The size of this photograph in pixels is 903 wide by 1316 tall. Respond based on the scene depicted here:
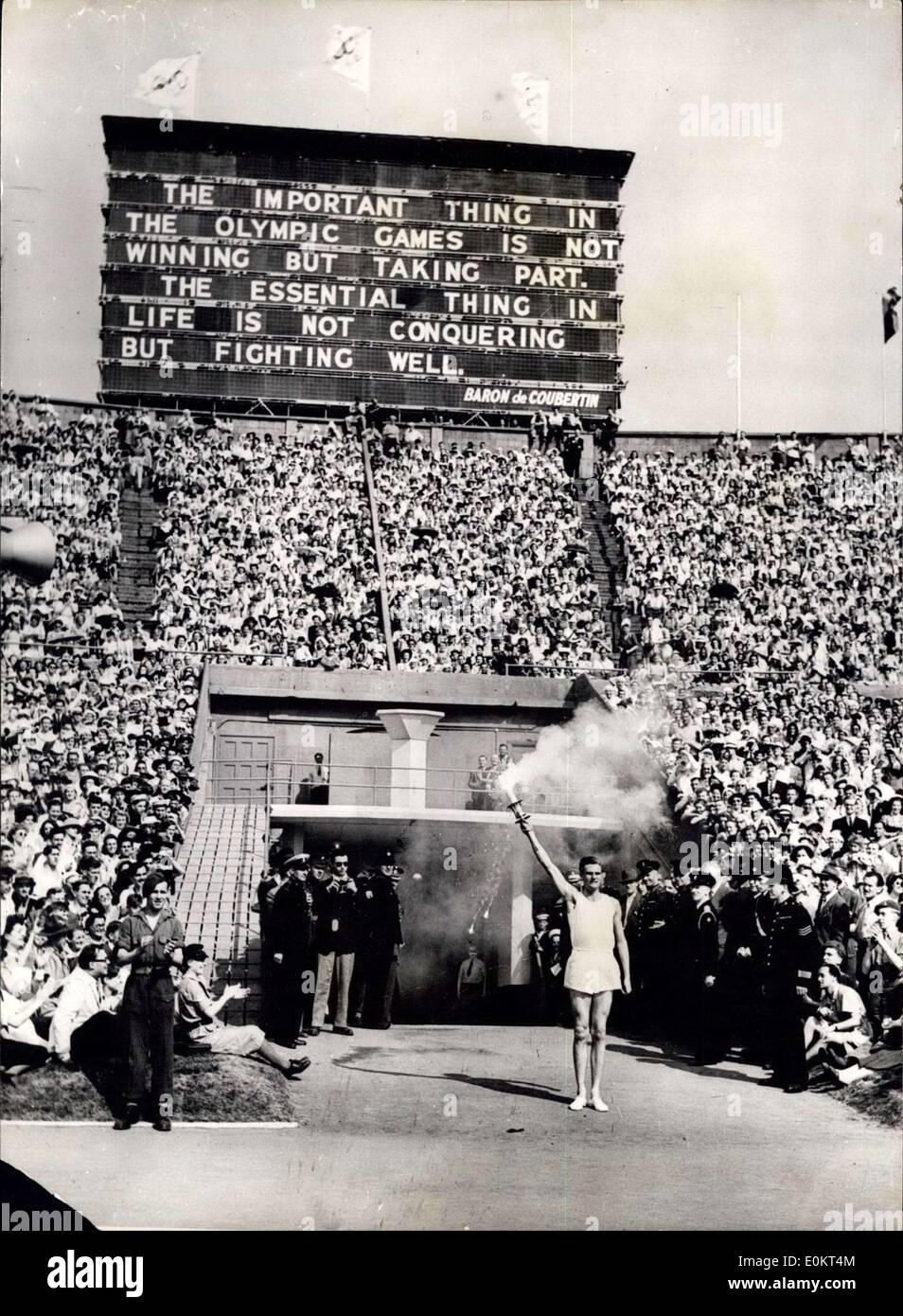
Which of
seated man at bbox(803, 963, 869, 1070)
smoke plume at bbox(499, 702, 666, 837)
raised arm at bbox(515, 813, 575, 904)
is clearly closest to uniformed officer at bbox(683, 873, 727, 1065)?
seated man at bbox(803, 963, 869, 1070)

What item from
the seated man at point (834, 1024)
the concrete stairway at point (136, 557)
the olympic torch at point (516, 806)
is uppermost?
the concrete stairway at point (136, 557)

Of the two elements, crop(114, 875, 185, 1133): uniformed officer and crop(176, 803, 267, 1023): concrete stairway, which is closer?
crop(114, 875, 185, 1133): uniformed officer

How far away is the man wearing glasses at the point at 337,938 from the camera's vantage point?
10.1m

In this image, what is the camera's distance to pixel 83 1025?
9461mm

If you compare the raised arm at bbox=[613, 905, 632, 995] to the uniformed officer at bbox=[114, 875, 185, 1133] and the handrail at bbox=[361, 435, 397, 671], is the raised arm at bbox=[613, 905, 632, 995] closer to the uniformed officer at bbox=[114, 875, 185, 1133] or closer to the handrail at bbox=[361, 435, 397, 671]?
the uniformed officer at bbox=[114, 875, 185, 1133]

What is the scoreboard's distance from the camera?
14656 millimetres

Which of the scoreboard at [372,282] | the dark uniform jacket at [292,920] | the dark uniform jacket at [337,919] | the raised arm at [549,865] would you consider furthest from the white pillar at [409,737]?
the scoreboard at [372,282]

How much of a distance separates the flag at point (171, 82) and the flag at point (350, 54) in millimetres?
1070

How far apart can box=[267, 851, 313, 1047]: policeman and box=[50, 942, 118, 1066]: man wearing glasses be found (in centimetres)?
113

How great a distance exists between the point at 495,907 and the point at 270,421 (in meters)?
6.26

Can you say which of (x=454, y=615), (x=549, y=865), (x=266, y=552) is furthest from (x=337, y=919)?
(x=266, y=552)

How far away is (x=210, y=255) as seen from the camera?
1476 cm

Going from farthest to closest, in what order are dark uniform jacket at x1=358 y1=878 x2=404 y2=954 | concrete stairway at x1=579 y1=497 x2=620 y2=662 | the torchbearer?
concrete stairway at x1=579 y1=497 x2=620 y2=662
dark uniform jacket at x1=358 y1=878 x2=404 y2=954
the torchbearer

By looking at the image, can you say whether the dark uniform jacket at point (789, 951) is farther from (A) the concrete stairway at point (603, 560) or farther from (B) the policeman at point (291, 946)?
(B) the policeman at point (291, 946)
